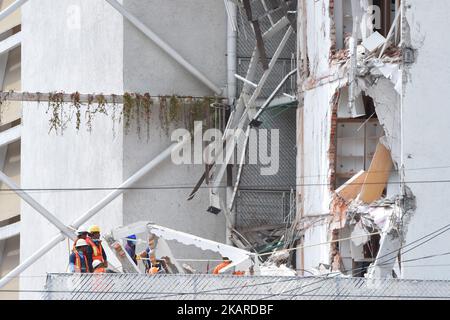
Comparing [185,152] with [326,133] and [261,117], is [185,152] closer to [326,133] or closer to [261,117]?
[261,117]

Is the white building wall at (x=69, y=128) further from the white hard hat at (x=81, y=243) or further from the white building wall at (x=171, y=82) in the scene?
the white hard hat at (x=81, y=243)

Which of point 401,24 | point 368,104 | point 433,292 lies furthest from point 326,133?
point 433,292

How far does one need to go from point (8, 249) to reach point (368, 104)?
16.9 metres

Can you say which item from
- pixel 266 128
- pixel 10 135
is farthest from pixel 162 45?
pixel 10 135

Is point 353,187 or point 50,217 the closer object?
point 353,187

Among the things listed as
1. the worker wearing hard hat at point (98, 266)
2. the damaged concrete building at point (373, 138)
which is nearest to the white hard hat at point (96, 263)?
the worker wearing hard hat at point (98, 266)

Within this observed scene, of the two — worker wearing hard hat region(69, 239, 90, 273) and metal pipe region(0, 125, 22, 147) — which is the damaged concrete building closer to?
worker wearing hard hat region(69, 239, 90, 273)

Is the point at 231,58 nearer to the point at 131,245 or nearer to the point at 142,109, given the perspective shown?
the point at 142,109

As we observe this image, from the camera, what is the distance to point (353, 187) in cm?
3127

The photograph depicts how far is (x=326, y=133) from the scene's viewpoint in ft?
105

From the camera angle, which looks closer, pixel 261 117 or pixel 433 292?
pixel 433 292

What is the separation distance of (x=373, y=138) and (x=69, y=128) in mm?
8835
